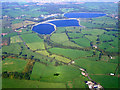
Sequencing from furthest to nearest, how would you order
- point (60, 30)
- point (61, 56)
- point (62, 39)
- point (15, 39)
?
point (60, 30) < point (15, 39) < point (62, 39) < point (61, 56)

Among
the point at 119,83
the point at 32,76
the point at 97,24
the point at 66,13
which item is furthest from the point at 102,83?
the point at 66,13

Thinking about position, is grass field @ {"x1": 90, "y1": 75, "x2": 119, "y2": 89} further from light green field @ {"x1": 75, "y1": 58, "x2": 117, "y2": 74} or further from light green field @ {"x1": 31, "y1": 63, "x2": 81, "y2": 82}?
light green field @ {"x1": 31, "y1": 63, "x2": 81, "y2": 82}

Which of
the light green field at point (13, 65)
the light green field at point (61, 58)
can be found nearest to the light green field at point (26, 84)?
the light green field at point (13, 65)

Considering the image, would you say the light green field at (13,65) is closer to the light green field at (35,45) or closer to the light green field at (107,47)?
the light green field at (35,45)

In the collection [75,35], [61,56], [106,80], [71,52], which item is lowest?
[106,80]

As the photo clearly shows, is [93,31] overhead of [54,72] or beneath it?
overhead

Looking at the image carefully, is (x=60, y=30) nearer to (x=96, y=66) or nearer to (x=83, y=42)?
(x=83, y=42)

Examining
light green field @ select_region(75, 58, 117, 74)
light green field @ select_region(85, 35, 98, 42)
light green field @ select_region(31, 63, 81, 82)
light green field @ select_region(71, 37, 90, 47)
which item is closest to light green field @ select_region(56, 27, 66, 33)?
light green field @ select_region(85, 35, 98, 42)

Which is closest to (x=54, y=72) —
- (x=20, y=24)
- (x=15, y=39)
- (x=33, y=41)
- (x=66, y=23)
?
(x=33, y=41)
